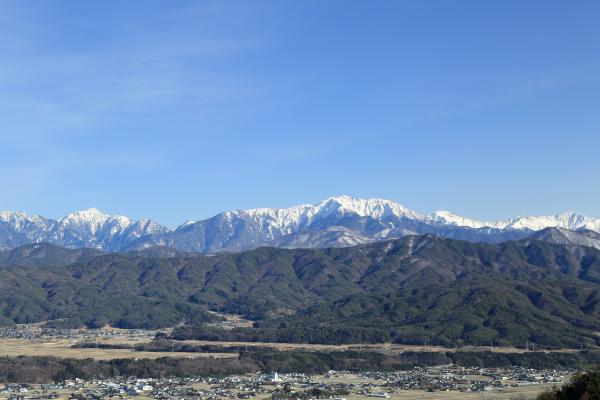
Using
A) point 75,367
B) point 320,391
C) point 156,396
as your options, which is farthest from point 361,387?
point 75,367

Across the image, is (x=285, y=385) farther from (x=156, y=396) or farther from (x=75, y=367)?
(x=75, y=367)

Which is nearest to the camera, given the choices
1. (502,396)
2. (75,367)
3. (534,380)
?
→ (502,396)

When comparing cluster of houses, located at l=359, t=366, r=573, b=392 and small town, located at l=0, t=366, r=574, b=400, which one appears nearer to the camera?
small town, located at l=0, t=366, r=574, b=400

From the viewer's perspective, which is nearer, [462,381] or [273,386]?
[273,386]

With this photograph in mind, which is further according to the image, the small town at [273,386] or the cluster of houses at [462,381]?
the cluster of houses at [462,381]

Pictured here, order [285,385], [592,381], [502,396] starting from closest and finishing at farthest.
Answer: [592,381]
[502,396]
[285,385]

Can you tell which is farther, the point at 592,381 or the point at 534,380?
the point at 534,380

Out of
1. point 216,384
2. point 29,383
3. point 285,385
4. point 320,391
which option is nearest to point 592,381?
point 320,391
